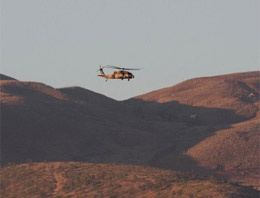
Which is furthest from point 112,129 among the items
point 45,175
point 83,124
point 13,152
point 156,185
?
point 156,185

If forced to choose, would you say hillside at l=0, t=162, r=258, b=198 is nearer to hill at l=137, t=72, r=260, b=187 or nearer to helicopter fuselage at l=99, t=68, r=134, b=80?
helicopter fuselage at l=99, t=68, r=134, b=80

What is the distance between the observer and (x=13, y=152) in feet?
326

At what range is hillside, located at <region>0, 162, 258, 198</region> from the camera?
199ft

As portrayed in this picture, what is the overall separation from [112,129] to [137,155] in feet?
48.1

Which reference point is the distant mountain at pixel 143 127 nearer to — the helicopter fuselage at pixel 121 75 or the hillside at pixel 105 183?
the hillside at pixel 105 183

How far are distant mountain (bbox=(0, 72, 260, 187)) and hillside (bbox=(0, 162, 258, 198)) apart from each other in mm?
21531

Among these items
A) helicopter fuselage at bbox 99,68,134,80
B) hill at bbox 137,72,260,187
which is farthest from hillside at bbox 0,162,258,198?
hill at bbox 137,72,260,187

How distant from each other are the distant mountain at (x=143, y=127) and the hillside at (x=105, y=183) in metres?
21.5

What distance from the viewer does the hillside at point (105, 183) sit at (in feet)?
199

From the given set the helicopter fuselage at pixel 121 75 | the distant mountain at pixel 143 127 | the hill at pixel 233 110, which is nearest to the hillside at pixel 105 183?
the helicopter fuselage at pixel 121 75

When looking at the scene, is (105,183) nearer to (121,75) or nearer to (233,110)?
(121,75)

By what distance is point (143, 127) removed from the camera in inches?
4875

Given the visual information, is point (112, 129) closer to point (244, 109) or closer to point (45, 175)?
point (244, 109)

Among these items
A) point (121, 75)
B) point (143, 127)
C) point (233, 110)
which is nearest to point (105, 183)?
point (121, 75)
